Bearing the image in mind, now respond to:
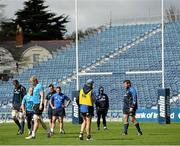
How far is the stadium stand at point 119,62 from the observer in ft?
143

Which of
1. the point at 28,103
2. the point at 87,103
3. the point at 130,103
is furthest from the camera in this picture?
the point at 130,103

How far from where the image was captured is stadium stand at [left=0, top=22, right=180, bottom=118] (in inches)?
1720

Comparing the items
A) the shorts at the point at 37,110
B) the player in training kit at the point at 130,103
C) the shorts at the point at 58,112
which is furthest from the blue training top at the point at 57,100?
the shorts at the point at 37,110

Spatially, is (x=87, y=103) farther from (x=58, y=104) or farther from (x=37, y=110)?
(x=58, y=104)

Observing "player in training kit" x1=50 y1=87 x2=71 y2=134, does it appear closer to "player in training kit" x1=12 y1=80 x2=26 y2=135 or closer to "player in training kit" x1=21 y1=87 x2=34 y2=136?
"player in training kit" x1=12 y1=80 x2=26 y2=135

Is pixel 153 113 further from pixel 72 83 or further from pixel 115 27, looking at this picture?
pixel 115 27

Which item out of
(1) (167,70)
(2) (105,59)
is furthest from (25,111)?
(2) (105,59)

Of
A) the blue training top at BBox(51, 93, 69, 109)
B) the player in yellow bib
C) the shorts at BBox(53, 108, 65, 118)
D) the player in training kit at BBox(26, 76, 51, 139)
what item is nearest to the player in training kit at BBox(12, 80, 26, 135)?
the blue training top at BBox(51, 93, 69, 109)

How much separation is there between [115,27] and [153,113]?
1948 cm

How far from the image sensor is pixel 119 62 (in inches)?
1871

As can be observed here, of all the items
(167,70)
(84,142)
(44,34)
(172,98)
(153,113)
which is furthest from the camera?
(44,34)

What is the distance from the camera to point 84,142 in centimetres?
1750

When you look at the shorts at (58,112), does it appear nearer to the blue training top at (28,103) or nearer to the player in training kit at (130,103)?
the blue training top at (28,103)

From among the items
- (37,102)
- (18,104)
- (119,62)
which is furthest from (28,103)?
(119,62)
